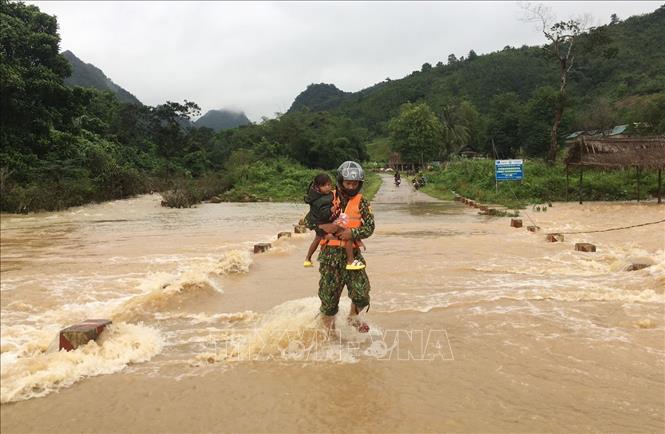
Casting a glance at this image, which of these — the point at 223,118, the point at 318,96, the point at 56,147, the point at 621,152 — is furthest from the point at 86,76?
the point at 223,118

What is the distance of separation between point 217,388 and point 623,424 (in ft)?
8.82

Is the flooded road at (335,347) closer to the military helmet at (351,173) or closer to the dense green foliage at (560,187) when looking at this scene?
the military helmet at (351,173)

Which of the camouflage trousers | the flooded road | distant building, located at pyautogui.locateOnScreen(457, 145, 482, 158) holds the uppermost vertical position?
distant building, located at pyautogui.locateOnScreen(457, 145, 482, 158)

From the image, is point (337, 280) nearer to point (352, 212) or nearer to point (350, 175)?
point (352, 212)

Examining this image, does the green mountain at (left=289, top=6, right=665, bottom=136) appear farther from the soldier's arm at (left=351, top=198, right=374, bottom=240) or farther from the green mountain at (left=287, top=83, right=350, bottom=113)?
the soldier's arm at (left=351, top=198, right=374, bottom=240)

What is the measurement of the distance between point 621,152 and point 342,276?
21.5m

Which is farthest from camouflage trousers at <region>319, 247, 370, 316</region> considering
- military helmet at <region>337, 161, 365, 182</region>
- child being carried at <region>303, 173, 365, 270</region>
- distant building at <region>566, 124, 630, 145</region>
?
distant building at <region>566, 124, 630, 145</region>

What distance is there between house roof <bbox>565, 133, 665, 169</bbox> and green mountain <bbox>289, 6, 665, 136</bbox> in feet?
40.1

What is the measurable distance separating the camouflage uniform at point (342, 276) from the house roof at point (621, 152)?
811 inches

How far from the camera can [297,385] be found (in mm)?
3730

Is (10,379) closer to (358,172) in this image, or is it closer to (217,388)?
(217,388)

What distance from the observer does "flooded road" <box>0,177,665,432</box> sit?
3.26 meters

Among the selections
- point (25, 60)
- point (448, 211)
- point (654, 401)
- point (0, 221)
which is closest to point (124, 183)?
point (25, 60)

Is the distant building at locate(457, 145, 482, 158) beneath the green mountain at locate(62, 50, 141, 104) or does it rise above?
beneath
